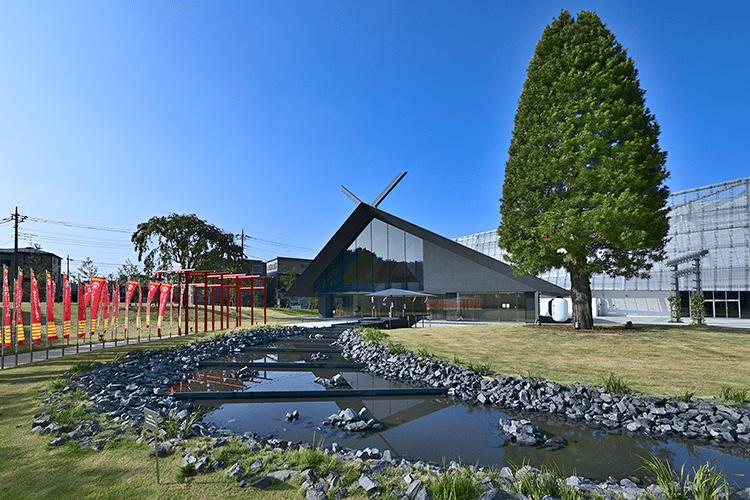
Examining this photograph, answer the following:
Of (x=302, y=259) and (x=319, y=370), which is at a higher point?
(x=302, y=259)

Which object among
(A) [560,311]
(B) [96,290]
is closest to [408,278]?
(A) [560,311]

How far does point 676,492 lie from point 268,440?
479cm

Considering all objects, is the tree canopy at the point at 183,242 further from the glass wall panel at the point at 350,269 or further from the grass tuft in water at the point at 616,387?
the grass tuft in water at the point at 616,387

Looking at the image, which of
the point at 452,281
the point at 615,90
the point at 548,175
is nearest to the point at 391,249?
the point at 452,281

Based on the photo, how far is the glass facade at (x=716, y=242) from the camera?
33.8 m

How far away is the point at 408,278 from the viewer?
98.3ft

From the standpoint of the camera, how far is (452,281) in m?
27.5

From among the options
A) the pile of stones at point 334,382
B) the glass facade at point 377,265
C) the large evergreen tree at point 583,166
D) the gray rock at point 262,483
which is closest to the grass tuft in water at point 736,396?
the pile of stones at point 334,382

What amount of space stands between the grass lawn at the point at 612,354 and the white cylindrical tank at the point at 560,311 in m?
6.93

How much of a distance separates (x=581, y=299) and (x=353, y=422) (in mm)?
14850

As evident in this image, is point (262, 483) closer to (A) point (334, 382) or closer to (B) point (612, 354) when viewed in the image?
(A) point (334, 382)

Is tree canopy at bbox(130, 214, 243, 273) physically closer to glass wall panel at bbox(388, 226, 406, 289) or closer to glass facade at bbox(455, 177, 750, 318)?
glass wall panel at bbox(388, 226, 406, 289)

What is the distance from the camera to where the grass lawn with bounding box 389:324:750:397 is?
29.3 feet

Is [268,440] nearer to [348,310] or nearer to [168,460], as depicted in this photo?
[168,460]
